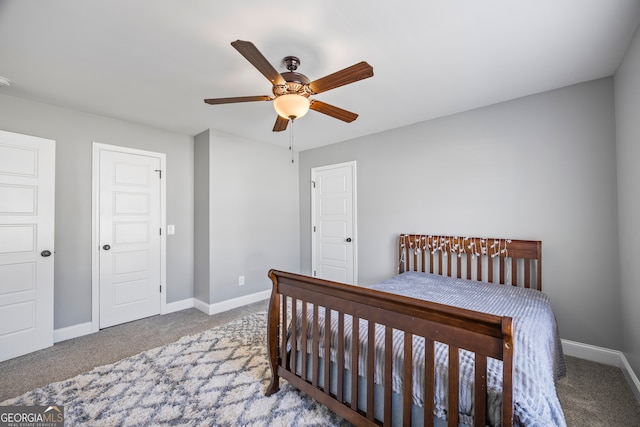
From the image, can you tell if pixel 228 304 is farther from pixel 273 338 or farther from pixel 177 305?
pixel 273 338

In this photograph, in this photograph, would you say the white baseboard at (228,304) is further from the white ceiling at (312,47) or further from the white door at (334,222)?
the white ceiling at (312,47)

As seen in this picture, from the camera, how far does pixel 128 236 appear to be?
10.8 feet

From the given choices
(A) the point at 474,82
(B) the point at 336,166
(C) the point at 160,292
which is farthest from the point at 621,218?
(C) the point at 160,292

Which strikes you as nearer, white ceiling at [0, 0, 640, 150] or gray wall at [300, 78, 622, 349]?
white ceiling at [0, 0, 640, 150]

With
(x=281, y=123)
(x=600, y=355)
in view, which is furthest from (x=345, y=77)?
(x=600, y=355)

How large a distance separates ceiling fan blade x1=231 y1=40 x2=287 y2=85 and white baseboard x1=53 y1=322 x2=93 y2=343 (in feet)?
10.8

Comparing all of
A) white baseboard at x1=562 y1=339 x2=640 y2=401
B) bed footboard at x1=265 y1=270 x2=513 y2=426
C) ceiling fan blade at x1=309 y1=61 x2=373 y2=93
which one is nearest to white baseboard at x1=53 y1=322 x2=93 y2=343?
bed footboard at x1=265 y1=270 x2=513 y2=426

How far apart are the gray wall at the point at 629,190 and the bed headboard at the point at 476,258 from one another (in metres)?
0.55

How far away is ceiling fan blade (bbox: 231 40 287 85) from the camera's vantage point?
1.36 meters

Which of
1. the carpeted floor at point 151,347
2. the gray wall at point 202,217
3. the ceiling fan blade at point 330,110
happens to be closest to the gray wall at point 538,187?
the carpeted floor at point 151,347

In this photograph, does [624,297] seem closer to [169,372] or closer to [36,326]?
[169,372]

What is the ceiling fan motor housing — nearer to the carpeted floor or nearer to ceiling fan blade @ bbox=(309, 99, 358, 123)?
ceiling fan blade @ bbox=(309, 99, 358, 123)

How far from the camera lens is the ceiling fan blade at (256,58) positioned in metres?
1.36

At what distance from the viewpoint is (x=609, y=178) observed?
89.5 inches
